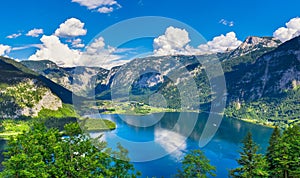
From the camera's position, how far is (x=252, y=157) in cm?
2198

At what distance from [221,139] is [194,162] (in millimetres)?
105002

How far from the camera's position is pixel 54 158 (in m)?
13.6

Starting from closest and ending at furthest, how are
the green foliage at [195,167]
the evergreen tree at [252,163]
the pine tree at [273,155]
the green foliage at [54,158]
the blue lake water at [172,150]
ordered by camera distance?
the green foliage at [54,158]
the green foliage at [195,167]
the evergreen tree at [252,163]
the pine tree at [273,155]
the blue lake water at [172,150]

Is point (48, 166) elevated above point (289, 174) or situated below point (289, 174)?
above

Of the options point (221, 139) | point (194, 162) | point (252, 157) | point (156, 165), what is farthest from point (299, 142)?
point (221, 139)

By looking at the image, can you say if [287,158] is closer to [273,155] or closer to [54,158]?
[273,155]

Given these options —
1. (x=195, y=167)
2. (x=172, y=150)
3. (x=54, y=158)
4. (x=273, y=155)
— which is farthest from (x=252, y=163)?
(x=172, y=150)

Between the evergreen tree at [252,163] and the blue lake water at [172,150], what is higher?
the evergreen tree at [252,163]

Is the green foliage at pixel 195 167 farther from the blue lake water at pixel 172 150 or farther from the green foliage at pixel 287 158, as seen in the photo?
the blue lake water at pixel 172 150

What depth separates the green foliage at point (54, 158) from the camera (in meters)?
12.3

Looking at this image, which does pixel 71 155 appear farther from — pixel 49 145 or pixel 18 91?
pixel 18 91

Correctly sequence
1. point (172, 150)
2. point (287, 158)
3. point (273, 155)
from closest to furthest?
point (287, 158), point (273, 155), point (172, 150)

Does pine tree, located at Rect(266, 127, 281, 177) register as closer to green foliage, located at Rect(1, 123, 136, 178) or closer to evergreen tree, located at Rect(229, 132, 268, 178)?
evergreen tree, located at Rect(229, 132, 268, 178)

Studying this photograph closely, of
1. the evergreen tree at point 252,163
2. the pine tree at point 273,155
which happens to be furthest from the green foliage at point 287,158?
the evergreen tree at point 252,163
